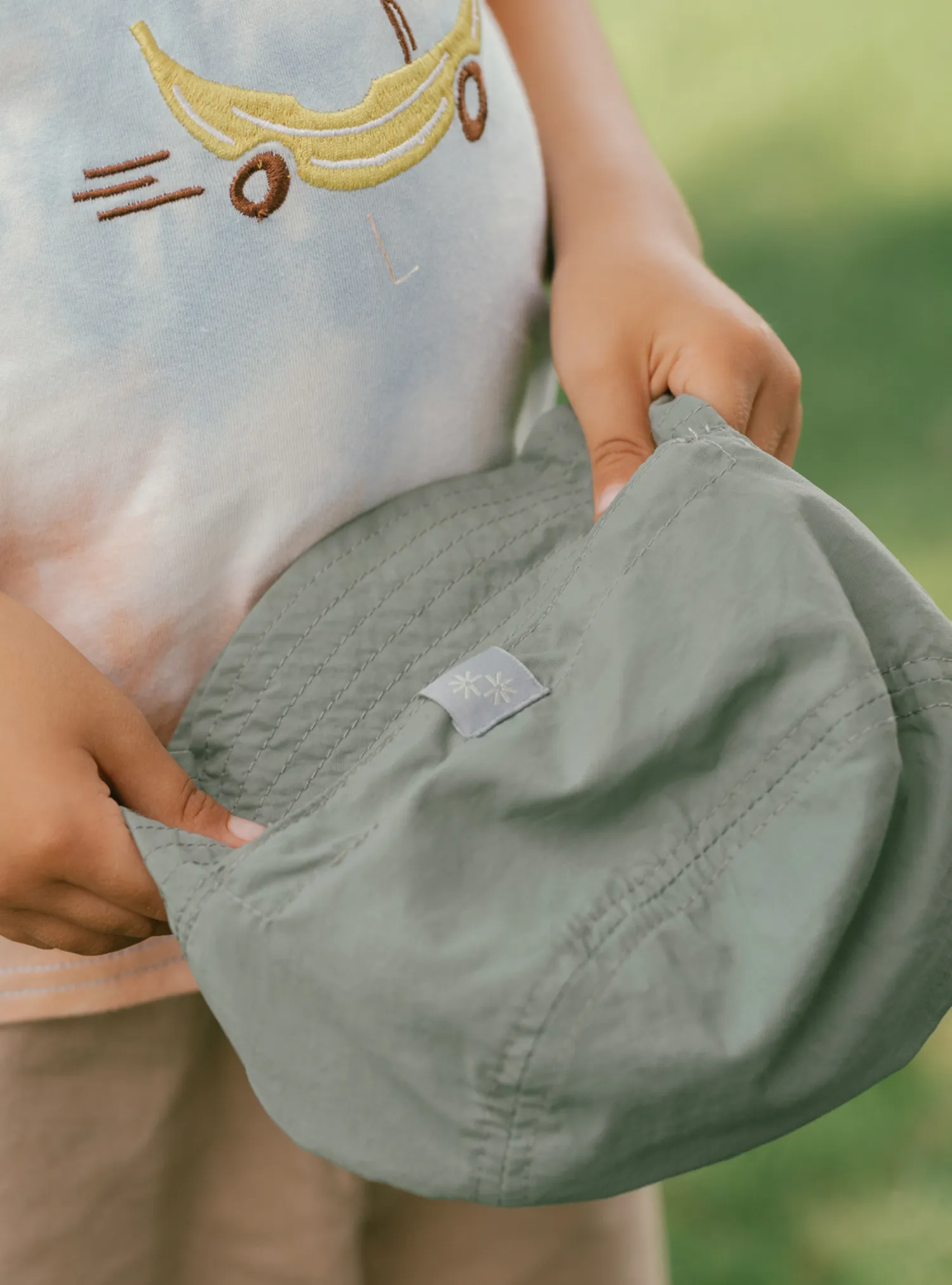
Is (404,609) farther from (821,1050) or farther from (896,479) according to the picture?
(896,479)

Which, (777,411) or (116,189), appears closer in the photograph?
(116,189)

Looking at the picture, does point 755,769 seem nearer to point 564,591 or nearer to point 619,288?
point 564,591

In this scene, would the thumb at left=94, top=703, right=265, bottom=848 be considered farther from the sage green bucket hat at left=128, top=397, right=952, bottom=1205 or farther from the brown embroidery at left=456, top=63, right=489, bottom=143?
the brown embroidery at left=456, top=63, right=489, bottom=143

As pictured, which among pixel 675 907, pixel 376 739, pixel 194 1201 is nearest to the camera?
pixel 675 907

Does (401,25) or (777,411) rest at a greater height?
(401,25)

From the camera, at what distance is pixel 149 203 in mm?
462

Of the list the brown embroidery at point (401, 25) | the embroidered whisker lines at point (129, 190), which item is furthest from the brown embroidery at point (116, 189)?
the brown embroidery at point (401, 25)

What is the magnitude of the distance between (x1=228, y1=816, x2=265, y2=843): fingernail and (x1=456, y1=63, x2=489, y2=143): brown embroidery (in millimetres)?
295

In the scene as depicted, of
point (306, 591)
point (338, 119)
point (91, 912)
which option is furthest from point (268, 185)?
point (91, 912)

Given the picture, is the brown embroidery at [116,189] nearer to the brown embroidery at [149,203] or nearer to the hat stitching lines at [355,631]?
the brown embroidery at [149,203]

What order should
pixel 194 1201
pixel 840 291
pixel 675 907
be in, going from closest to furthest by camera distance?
pixel 675 907 < pixel 194 1201 < pixel 840 291

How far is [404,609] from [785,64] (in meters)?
2.67

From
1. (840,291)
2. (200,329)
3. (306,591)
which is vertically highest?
(200,329)

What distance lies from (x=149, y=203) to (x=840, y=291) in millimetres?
1960
